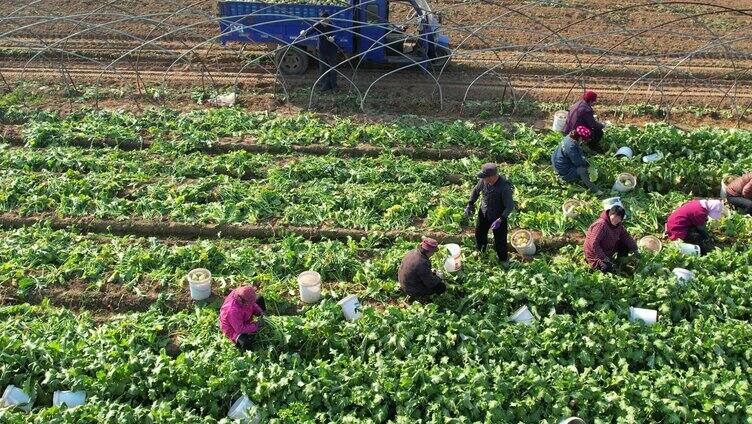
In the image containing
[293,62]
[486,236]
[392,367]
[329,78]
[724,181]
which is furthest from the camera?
[293,62]


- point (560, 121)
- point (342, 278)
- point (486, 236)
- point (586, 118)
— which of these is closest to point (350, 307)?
point (342, 278)

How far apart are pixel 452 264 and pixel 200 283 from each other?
3.53 metres

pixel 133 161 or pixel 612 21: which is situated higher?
pixel 612 21

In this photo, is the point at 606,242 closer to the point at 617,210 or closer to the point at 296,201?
the point at 617,210

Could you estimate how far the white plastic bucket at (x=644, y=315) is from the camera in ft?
30.1

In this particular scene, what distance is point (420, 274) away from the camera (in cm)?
920

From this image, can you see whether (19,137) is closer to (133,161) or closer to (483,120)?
(133,161)

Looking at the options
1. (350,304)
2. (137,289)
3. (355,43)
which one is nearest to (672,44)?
(355,43)

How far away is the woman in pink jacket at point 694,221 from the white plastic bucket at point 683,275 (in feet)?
3.18

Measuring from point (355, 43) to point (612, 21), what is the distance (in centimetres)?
777

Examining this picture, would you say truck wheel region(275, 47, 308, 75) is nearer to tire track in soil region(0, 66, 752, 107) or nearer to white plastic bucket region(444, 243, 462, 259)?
tire track in soil region(0, 66, 752, 107)

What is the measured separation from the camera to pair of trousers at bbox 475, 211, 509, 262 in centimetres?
1007

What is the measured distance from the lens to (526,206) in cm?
1173

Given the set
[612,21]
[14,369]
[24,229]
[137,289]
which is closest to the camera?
→ [14,369]
